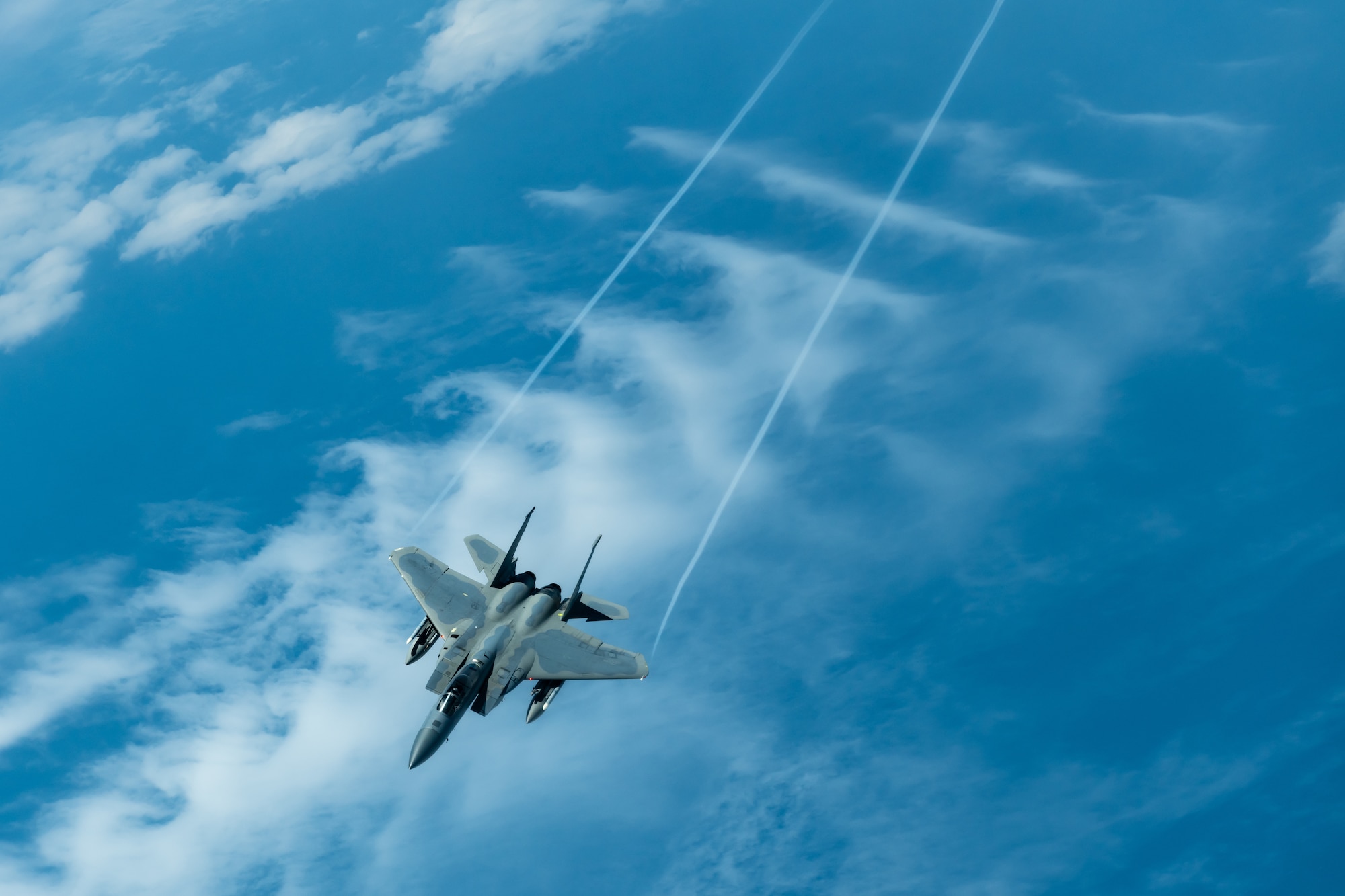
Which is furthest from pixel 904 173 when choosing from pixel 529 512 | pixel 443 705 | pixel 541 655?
pixel 443 705

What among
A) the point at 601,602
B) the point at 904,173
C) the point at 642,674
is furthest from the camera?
the point at 904,173

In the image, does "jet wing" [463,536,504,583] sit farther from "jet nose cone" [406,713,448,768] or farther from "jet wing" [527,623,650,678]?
"jet nose cone" [406,713,448,768]

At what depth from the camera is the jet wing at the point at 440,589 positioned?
74.7m

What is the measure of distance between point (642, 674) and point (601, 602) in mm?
7267

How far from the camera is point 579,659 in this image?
238ft

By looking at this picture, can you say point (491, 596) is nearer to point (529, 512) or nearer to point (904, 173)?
point (529, 512)

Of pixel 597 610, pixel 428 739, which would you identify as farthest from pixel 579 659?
pixel 428 739

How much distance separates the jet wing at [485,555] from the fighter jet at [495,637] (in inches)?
2.1

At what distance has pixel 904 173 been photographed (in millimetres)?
108625

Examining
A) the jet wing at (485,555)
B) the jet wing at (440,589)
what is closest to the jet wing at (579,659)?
the jet wing at (440,589)

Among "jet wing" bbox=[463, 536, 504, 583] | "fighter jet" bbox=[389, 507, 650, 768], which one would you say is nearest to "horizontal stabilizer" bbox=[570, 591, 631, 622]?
"fighter jet" bbox=[389, 507, 650, 768]

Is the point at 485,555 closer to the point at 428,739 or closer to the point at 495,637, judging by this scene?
the point at 495,637

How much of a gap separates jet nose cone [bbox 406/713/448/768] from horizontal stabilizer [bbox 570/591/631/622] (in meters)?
13.6

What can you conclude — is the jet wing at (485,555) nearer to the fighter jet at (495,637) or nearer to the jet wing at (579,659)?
the fighter jet at (495,637)
